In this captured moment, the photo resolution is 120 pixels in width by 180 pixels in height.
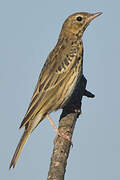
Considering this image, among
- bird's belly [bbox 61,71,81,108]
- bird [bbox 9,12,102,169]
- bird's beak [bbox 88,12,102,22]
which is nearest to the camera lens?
bird [bbox 9,12,102,169]

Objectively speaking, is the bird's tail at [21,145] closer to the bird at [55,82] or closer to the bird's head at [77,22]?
the bird at [55,82]

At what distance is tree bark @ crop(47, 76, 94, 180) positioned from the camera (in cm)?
565

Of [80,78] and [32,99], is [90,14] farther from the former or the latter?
[32,99]

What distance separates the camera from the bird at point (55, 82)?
344 inches

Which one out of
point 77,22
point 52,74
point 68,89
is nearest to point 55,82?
point 52,74

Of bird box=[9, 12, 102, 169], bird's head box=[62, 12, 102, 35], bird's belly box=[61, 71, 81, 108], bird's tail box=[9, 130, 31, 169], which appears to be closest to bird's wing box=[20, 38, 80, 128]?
bird box=[9, 12, 102, 169]

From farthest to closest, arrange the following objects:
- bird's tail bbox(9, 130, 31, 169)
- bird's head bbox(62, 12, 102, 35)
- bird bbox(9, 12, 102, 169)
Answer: bird's head bbox(62, 12, 102, 35)
bird bbox(9, 12, 102, 169)
bird's tail bbox(9, 130, 31, 169)

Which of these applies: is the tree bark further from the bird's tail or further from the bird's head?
the bird's head

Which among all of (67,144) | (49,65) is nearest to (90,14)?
(49,65)

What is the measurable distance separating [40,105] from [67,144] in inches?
94.0

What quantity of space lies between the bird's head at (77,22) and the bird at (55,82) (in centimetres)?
6

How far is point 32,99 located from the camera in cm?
912

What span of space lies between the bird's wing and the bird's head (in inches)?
33.4

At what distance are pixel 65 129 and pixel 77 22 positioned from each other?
3.78 metres
